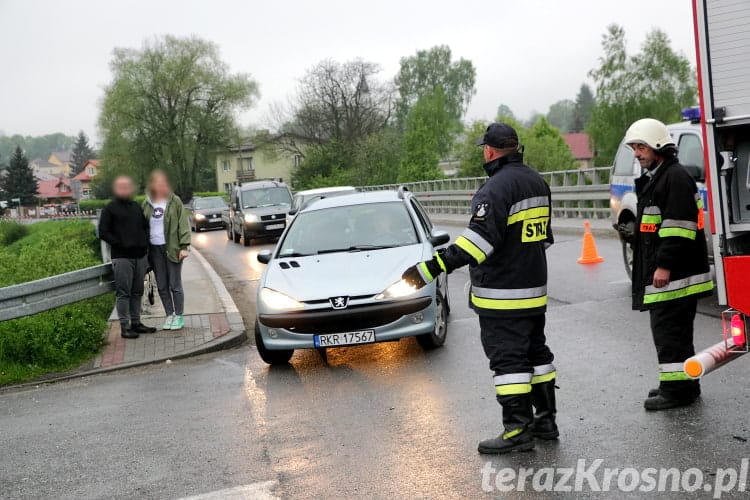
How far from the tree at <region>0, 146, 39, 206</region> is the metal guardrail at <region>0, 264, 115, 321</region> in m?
105

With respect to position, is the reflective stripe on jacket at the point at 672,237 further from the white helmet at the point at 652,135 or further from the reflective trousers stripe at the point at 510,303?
the reflective trousers stripe at the point at 510,303

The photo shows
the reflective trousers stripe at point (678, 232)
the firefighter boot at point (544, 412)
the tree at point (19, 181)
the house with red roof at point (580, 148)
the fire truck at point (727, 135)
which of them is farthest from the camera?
the house with red roof at point (580, 148)

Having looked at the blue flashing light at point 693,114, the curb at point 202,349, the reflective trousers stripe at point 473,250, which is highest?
the blue flashing light at point 693,114

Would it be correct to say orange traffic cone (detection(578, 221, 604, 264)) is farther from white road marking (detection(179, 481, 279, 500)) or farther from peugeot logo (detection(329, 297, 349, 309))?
white road marking (detection(179, 481, 279, 500))

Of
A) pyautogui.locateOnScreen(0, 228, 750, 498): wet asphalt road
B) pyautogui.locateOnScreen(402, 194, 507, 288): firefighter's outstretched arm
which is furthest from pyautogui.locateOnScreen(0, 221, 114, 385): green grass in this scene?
pyautogui.locateOnScreen(402, 194, 507, 288): firefighter's outstretched arm

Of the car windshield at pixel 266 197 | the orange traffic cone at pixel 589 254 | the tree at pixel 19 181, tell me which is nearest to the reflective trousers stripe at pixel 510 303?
the orange traffic cone at pixel 589 254

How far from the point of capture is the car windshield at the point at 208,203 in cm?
3722

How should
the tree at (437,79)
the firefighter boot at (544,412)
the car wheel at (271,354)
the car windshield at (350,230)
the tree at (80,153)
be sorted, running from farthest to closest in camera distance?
the tree at (80,153)
the tree at (437,79)
the car windshield at (350,230)
the car wheel at (271,354)
the firefighter boot at (544,412)

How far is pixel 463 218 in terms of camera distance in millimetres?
29750

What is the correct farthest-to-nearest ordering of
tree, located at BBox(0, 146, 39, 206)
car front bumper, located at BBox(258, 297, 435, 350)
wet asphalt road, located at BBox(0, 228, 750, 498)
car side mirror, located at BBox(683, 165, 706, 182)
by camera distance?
tree, located at BBox(0, 146, 39, 206) < car side mirror, located at BBox(683, 165, 706, 182) < car front bumper, located at BBox(258, 297, 435, 350) < wet asphalt road, located at BBox(0, 228, 750, 498)

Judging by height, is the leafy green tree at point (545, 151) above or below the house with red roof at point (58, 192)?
below

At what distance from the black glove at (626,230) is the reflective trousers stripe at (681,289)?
131 inches

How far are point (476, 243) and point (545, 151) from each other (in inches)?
2247

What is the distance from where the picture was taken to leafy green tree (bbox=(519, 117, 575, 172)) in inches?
2250
